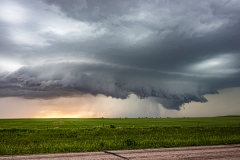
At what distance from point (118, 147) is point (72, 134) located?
21.7 meters

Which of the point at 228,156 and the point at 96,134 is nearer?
the point at 228,156

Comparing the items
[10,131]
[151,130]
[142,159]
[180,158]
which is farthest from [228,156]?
[10,131]

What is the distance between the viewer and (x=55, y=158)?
41.6 ft

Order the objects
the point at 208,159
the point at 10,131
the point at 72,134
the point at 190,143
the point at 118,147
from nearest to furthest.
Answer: the point at 208,159, the point at 118,147, the point at 190,143, the point at 72,134, the point at 10,131

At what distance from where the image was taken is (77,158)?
12523 mm

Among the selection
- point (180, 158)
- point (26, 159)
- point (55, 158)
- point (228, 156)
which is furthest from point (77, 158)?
point (228, 156)

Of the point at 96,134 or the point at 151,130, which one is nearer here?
the point at 96,134

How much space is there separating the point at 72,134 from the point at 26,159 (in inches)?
992

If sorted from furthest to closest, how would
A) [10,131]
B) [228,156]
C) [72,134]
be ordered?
[10,131] → [72,134] → [228,156]

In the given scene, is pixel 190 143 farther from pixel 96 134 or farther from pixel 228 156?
pixel 96 134

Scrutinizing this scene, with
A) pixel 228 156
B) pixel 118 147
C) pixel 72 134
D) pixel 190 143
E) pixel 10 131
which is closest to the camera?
pixel 228 156

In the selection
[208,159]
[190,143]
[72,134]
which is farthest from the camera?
[72,134]

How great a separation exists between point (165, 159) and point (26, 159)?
276 inches

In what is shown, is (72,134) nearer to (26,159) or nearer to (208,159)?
(26,159)
